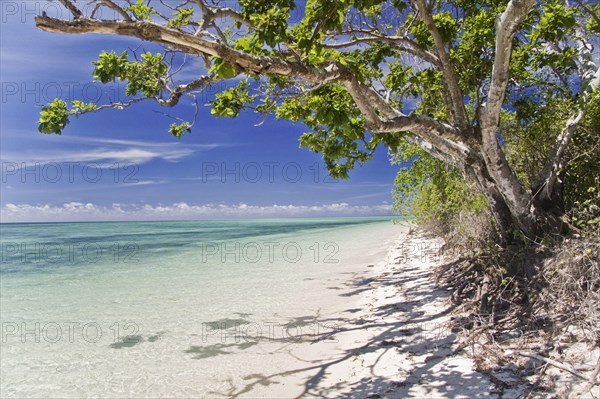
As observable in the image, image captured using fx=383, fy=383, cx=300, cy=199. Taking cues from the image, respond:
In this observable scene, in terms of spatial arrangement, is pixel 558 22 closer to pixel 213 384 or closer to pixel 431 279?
pixel 431 279

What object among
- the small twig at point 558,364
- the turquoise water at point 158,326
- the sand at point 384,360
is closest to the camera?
the small twig at point 558,364

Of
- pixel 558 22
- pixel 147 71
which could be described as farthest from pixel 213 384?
pixel 558 22

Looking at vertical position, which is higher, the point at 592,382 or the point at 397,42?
the point at 397,42

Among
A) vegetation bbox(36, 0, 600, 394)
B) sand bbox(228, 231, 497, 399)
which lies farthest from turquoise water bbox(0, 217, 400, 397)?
vegetation bbox(36, 0, 600, 394)

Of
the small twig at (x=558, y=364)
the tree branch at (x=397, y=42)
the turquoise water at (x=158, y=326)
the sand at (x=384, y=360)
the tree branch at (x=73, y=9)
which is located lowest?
the turquoise water at (x=158, y=326)

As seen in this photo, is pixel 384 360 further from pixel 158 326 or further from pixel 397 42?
pixel 397 42

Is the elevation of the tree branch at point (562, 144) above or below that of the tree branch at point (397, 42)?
below

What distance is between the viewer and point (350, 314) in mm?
7777

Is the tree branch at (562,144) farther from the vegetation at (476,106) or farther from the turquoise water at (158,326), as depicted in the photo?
the turquoise water at (158,326)

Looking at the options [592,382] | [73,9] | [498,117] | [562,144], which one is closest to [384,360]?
[592,382]

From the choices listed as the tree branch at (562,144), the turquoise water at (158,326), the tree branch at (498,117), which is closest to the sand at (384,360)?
the turquoise water at (158,326)

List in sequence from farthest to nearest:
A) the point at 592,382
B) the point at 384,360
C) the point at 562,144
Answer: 1. the point at 562,144
2. the point at 384,360
3. the point at 592,382

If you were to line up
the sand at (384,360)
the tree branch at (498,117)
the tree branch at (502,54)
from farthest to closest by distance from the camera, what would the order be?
the tree branch at (498,117)
the tree branch at (502,54)
the sand at (384,360)

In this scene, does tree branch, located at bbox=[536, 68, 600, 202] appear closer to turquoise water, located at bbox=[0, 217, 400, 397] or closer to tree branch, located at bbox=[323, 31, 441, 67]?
tree branch, located at bbox=[323, 31, 441, 67]
